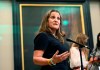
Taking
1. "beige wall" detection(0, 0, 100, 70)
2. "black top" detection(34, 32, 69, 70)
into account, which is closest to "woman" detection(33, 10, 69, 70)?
"black top" detection(34, 32, 69, 70)

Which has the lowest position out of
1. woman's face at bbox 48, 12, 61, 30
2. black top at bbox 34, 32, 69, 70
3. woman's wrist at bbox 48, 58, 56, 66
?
woman's wrist at bbox 48, 58, 56, 66

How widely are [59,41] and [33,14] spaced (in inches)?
61.2

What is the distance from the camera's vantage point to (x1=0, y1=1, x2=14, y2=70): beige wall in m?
2.86

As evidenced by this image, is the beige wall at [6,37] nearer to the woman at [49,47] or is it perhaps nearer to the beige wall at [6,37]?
the beige wall at [6,37]

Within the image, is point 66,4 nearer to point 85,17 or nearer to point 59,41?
point 85,17

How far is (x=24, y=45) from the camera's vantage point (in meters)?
2.90

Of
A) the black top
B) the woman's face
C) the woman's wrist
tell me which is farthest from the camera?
the woman's face

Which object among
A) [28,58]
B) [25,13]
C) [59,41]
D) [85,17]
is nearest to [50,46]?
[59,41]

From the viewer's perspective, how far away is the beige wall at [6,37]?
2859 mm

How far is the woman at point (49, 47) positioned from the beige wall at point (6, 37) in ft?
4.56

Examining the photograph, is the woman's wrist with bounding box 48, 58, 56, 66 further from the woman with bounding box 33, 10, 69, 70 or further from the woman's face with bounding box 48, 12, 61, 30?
the woman's face with bounding box 48, 12, 61, 30

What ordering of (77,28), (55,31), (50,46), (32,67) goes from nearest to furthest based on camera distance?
1. (50,46)
2. (55,31)
3. (32,67)
4. (77,28)

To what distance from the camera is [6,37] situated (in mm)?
2930

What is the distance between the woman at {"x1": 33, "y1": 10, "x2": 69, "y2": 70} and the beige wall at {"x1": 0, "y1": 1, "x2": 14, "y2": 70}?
139 centimetres
